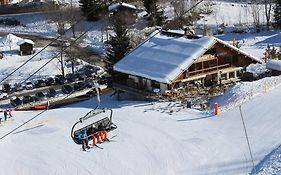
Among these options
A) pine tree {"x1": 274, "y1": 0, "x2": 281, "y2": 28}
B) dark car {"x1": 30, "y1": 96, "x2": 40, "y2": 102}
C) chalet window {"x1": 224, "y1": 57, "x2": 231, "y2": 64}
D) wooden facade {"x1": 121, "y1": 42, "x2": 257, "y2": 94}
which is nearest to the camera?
wooden facade {"x1": 121, "y1": 42, "x2": 257, "y2": 94}

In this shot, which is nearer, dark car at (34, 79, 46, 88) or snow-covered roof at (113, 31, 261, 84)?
snow-covered roof at (113, 31, 261, 84)

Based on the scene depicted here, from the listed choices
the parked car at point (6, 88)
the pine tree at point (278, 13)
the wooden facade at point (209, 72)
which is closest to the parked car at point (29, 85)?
the parked car at point (6, 88)

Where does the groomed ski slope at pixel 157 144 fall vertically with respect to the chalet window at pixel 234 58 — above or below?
below

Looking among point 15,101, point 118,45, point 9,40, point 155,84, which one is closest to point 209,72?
point 155,84

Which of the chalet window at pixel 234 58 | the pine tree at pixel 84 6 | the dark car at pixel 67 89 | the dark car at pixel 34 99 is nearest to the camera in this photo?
the chalet window at pixel 234 58

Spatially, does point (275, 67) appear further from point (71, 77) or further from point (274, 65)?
point (71, 77)

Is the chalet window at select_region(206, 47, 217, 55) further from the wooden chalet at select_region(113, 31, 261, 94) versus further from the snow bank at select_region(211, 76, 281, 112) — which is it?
the snow bank at select_region(211, 76, 281, 112)

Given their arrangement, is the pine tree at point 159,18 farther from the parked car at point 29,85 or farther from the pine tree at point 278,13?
the parked car at point 29,85

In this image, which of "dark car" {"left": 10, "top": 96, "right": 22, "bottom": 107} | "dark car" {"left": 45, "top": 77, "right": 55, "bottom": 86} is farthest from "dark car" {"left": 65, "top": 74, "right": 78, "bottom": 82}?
→ "dark car" {"left": 10, "top": 96, "right": 22, "bottom": 107}
